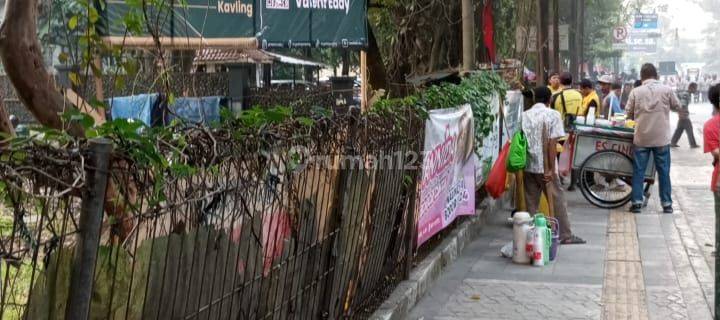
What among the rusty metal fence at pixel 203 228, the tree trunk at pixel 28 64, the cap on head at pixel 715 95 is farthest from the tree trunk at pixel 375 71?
the tree trunk at pixel 28 64

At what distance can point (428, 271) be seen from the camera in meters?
7.00

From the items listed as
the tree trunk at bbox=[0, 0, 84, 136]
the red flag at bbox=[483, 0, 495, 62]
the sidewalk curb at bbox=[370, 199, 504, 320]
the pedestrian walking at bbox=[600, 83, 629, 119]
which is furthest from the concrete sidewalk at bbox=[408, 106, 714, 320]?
the red flag at bbox=[483, 0, 495, 62]

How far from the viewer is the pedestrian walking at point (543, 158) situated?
859cm

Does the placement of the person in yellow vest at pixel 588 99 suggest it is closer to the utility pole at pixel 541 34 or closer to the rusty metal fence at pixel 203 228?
the utility pole at pixel 541 34

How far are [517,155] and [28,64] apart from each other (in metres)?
5.27

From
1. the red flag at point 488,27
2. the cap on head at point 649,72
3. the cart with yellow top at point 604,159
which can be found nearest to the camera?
the cap on head at point 649,72

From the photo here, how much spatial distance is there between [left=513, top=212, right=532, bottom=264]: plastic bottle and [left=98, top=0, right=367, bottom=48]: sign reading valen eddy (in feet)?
11.3

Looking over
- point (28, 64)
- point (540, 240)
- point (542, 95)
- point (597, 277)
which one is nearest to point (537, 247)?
point (540, 240)

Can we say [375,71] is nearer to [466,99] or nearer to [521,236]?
[466,99]

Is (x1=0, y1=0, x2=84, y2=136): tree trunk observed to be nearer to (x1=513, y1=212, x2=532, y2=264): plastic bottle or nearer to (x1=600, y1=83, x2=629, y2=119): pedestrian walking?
(x1=513, y1=212, x2=532, y2=264): plastic bottle

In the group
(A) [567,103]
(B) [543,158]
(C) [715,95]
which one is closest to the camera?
(B) [543,158]

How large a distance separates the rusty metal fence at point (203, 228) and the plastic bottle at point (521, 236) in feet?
8.03

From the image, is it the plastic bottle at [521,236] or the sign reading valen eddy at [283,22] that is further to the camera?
the sign reading valen eddy at [283,22]

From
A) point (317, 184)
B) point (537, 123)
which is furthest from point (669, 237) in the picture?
point (317, 184)
